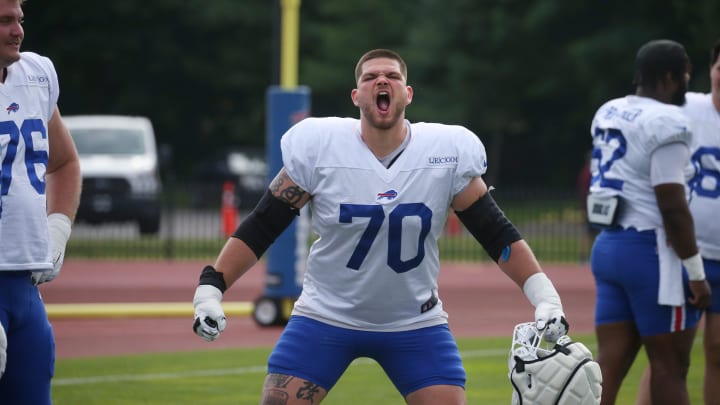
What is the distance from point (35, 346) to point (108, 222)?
19475 mm

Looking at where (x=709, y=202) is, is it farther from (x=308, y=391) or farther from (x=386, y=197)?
(x=308, y=391)

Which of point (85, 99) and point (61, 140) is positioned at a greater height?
point (61, 140)

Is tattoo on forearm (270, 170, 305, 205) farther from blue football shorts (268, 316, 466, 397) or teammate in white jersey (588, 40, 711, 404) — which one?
teammate in white jersey (588, 40, 711, 404)

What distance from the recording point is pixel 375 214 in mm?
5125

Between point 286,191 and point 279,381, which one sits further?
point 286,191

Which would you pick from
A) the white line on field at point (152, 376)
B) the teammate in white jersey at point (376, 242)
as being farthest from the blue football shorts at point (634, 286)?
the white line on field at point (152, 376)

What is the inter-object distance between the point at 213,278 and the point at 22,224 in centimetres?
81

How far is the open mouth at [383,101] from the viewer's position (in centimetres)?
524

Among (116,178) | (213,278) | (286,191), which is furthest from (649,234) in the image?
(116,178)

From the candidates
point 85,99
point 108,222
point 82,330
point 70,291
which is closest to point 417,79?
point 85,99

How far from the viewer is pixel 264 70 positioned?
47.4 meters

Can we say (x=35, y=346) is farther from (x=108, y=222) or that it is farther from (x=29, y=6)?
(x=29, y=6)

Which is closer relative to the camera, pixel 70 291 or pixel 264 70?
pixel 70 291

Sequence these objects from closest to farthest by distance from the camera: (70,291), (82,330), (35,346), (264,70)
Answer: (35,346), (82,330), (70,291), (264,70)
